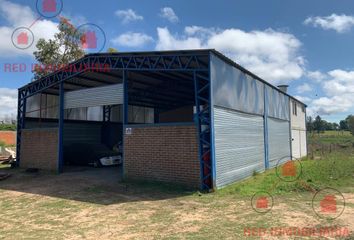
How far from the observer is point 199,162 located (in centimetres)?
1116

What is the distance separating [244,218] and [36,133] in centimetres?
1465

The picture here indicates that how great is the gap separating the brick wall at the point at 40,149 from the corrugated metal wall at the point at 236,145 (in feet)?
31.8

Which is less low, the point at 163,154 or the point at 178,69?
the point at 178,69

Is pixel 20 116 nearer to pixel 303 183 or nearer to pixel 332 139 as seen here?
pixel 303 183

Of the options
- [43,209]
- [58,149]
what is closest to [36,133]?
[58,149]

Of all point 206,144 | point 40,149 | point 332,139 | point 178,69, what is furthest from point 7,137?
point 332,139

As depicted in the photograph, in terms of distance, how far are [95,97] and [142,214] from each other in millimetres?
8623

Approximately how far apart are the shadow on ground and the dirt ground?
0.03 meters

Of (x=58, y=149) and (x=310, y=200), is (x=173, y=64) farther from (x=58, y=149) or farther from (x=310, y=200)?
(x=58, y=149)

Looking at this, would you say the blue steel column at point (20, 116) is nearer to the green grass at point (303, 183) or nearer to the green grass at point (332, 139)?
the green grass at point (303, 183)

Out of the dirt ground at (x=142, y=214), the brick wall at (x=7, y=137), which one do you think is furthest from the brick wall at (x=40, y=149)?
the brick wall at (x=7, y=137)

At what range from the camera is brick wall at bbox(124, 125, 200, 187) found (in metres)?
11.4

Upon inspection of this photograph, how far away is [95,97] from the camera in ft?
50.5

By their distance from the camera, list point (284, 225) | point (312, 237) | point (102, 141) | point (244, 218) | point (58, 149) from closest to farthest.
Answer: point (312, 237), point (284, 225), point (244, 218), point (58, 149), point (102, 141)
